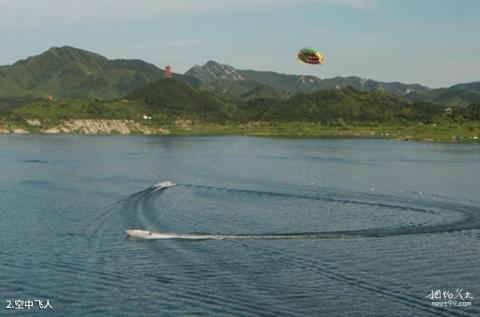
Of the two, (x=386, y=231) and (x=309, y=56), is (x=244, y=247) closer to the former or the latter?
(x=386, y=231)

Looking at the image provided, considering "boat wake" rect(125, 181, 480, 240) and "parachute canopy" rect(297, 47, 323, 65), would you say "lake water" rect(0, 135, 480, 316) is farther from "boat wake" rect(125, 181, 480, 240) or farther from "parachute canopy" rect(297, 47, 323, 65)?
"parachute canopy" rect(297, 47, 323, 65)

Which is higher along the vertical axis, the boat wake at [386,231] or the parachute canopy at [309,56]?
the parachute canopy at [309,56]

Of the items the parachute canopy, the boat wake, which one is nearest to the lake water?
the boat wake

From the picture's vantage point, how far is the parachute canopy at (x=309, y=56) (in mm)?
63406

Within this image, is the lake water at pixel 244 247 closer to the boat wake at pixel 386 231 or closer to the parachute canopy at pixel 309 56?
the boat wake at pixel 386 231

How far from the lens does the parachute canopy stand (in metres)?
63.4

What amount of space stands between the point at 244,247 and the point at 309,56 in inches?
1145

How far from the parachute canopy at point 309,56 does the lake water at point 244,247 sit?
1395cm

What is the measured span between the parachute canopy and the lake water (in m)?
13.9

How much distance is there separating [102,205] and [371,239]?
2727 cm

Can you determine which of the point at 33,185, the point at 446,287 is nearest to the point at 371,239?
the point at 446,287

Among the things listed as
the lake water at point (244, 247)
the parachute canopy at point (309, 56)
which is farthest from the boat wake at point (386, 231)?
the parachute canopy at point (309, 56)

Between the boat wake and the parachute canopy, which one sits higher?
the parachute canopy

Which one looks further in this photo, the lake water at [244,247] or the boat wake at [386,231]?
the boat wake at [386,231]
